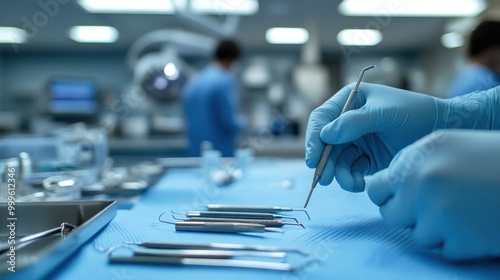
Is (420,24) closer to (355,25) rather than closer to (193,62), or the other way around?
(355,25)

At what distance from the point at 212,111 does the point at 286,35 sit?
2291 millimetres

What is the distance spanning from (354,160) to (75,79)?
4164 mm

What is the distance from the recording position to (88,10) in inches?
106

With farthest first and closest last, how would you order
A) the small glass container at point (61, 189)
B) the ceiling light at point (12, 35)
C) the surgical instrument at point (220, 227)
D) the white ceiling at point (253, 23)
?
1. the ceiling light at point (12, 35)
2. the white ceiling at point (253, 23)
3. the small glass container at point (61, 189)
4. the surgical instrument at point (220, 227)

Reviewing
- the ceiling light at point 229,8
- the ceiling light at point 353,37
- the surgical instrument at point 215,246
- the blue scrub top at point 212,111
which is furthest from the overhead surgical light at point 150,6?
the surgical instrument at point 215,246

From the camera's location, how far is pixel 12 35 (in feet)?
12.1

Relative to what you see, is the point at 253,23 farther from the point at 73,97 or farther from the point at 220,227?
the point at 220,227

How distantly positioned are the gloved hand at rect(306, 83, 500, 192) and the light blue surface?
80 millimetres

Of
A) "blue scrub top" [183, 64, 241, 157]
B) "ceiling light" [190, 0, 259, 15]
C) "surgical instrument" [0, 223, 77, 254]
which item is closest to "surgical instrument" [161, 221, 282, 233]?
"surgical instrument" [0, 223, 77, 254]

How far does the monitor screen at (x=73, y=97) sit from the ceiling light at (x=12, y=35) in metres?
0.59

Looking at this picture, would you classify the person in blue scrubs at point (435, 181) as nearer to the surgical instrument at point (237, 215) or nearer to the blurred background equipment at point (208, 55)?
the surgical instrument at point (237, 215)

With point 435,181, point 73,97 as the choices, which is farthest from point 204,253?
point 73,97

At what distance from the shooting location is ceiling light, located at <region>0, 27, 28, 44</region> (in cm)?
351

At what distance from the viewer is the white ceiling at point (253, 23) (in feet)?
9.12
